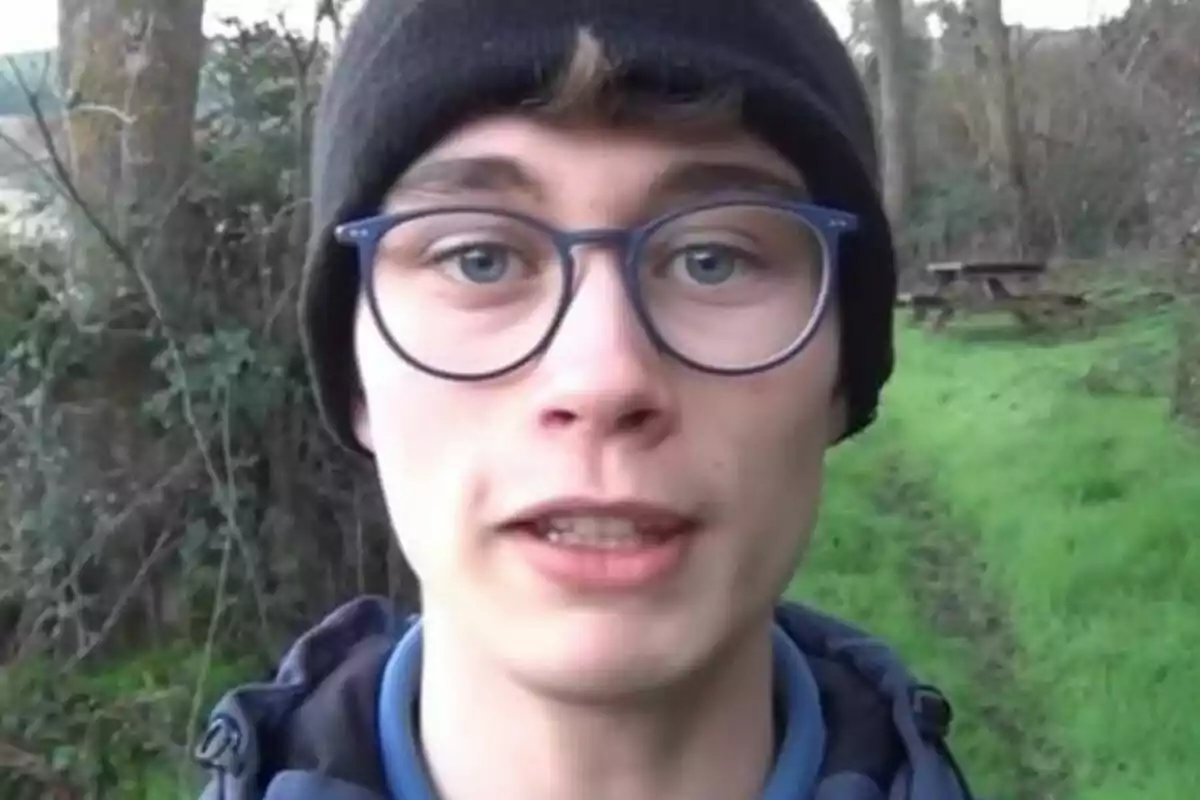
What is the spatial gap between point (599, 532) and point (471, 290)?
18cm

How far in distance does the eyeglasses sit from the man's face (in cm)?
1

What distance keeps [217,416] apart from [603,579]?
2.29m

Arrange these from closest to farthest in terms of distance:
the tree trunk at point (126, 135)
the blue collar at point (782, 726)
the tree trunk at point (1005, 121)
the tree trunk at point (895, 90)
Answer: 1. the blue collar at point (782, 726)
2. the tree trunk at point (126, 135)
3. the tree trunk at point (1005, 121)
4. the tree trunk at point (895, 90)

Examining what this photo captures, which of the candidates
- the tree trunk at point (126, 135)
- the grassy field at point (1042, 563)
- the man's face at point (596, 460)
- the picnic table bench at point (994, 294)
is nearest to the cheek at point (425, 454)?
the man's face at point (596, 460)

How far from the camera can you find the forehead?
1063 mm

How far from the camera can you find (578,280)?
1.06 meters

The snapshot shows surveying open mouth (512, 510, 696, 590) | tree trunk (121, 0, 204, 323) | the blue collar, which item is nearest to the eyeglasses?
open mouth (512, 510, 696, 590)

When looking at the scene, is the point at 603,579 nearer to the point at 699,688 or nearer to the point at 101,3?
the point at 699,688

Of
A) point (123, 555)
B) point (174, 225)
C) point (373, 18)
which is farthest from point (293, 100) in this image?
point (373, 18)

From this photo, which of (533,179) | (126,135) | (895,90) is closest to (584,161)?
(533,179)

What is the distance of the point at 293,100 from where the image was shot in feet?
10.9

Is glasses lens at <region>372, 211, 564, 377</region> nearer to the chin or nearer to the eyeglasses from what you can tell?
the eyeglasses

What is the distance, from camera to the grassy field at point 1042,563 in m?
3.80

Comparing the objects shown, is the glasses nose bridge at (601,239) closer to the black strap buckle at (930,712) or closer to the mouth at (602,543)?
the mouth at (602,543)
